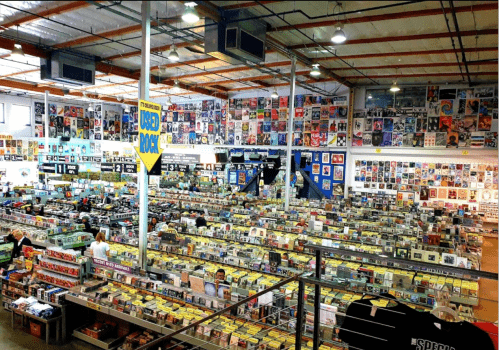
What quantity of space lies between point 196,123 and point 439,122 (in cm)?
1344

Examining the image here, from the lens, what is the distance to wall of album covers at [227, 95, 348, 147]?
60.2ft

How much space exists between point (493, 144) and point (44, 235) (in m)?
16.2

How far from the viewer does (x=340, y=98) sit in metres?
18.1

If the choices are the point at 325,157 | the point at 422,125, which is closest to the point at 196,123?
the point at 325,157

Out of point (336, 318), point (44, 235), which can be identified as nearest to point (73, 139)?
point (44, 235)

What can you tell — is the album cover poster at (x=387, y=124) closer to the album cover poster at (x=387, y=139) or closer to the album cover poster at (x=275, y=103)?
the album cover poster at (x=387, y=139)

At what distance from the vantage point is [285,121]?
1961 centimetres

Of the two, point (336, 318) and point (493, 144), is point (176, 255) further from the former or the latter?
point (493, 144)

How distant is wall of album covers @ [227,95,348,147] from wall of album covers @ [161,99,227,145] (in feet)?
2.70

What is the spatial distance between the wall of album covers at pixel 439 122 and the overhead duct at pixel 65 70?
39.4 feet

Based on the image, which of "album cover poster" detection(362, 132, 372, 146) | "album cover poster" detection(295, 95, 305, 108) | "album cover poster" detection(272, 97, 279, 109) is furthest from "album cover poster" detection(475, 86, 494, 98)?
"album cover poster" detection(272, 97, 279, 109)

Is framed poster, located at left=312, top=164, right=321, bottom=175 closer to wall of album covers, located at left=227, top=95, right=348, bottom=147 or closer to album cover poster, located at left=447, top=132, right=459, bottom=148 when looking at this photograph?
wall of album covers, located at left=227, top=95, right=348, bottom=147

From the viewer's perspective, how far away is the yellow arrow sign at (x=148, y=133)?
14.5ft

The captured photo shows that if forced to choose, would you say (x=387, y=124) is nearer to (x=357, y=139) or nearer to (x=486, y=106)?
(x=357, y=139)
